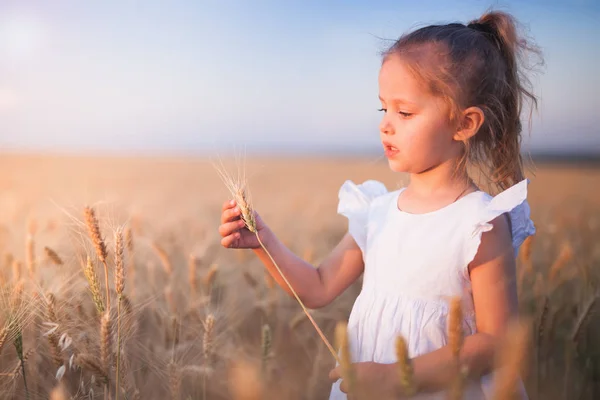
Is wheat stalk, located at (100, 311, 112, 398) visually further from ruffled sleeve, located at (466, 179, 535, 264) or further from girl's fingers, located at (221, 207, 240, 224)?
ruffled sleeve, located at (466, 179, 535, 264)

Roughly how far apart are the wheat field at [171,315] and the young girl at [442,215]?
0.64ft

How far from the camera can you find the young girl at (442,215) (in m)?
1.45

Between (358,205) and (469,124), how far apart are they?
1.61 ft

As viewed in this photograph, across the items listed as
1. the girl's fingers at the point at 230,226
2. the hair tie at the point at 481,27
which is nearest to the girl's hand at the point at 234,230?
the girl's fingers at the point at 230,226

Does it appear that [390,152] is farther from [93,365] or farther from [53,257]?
[53,257]

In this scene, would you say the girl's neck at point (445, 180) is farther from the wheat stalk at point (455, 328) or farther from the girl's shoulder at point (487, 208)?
the wheat stalk at point (455, 328)

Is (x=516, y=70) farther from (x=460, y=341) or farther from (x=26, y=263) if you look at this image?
(x=26, y=263)

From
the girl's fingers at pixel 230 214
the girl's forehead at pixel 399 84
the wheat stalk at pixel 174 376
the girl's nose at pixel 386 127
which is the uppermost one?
the girl's forehead at pixel 399 84

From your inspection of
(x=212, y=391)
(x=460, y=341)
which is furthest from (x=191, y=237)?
(x=460, y=341)

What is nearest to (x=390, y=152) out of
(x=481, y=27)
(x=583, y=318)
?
(x=481, y=27)

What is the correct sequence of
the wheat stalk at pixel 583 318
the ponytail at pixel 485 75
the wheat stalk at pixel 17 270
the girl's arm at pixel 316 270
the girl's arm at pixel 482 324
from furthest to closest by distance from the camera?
the wheat stalk at pixel 583 318, the wheat stalk at pixel 17 270, the girl's arm at pixel 316 270, the ponytail at pixel 485 75, the girl's arm at pixel 482 324

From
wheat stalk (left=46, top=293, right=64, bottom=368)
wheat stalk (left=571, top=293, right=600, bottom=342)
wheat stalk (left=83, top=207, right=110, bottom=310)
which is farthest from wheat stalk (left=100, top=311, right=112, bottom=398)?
wheat stalk (left=571, top=293, right=600, bottom=342)

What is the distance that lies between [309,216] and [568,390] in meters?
2.76

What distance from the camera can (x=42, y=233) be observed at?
2.58 m
